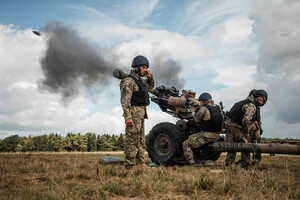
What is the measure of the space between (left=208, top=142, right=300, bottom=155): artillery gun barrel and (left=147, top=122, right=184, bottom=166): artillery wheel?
0.91 m

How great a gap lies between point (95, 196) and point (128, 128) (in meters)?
3.15

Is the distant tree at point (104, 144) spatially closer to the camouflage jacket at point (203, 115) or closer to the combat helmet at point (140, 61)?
the camouflage jacket at point (203, 115)

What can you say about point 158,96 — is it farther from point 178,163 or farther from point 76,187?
point 76,187

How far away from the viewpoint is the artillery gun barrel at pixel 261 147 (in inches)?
239

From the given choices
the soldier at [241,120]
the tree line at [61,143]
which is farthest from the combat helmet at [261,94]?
the tree line at [61,143]

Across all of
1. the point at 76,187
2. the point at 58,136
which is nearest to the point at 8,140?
the point at 58,136

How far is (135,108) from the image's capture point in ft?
21.2

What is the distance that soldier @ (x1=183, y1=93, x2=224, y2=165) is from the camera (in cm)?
703

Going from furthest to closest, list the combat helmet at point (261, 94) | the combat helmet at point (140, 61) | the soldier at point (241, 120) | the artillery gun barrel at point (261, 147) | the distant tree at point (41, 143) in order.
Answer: the distant tree at point (41, 143), the combat helmet at point (261, 94), the soldier at point (241, 120), the combat helmet at point (140, 61), the artillery gun barrel at point (261, 147)

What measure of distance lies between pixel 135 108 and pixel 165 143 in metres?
1.80

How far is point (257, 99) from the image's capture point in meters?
7.61

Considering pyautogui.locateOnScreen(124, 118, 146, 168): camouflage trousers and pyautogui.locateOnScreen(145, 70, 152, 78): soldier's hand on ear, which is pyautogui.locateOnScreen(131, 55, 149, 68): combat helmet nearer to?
pyautogui.locateOnScreen(145, 70, 152, 78): soldier's hand on ear

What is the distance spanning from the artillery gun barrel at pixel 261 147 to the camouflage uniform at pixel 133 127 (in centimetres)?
205

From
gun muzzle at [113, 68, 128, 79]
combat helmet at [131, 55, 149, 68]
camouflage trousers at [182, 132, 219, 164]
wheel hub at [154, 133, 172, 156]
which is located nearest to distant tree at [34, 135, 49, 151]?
wheel hub at [154, 133, 172, 156]
